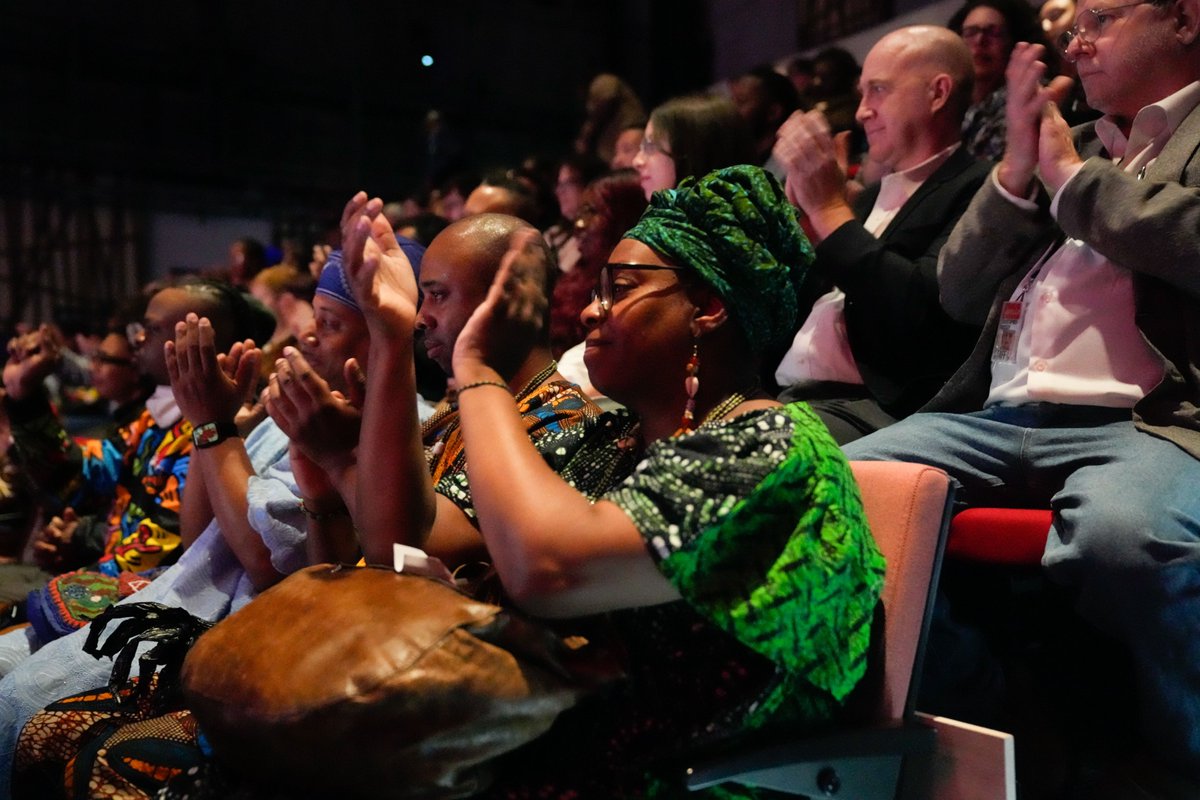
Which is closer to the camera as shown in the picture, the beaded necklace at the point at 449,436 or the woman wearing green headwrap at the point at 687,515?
the woman wearing green headwrap at the point at 687,515

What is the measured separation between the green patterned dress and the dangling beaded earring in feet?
0.55

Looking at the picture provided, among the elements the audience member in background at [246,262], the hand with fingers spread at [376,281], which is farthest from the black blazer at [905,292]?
the audience member in background at [246,262]

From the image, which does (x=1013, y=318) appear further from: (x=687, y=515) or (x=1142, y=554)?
(x=687, y=515)

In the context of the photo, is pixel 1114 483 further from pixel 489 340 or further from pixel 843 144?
pixel 843 144

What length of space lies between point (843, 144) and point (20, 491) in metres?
3.10

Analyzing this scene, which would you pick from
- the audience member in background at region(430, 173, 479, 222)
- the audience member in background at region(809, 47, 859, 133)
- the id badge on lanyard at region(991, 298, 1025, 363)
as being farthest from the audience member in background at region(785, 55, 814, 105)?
the id badge on lanyard at region(991, 298, 1025, 363)

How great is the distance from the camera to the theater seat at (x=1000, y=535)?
2.07 m

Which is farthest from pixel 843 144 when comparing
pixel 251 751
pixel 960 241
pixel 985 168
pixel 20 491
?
pixel 20 491

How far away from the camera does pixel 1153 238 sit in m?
2.01

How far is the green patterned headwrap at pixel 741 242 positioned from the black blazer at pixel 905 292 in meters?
0.88

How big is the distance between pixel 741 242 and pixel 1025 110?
0.91 metres

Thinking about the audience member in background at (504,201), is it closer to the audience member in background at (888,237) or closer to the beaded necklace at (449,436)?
the audience member in background at (888,237)

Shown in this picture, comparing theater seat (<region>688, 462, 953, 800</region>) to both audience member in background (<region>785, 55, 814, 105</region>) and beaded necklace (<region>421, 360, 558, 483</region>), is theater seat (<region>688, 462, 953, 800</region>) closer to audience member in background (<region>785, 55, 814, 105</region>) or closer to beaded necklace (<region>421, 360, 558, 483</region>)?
beaded necklace (<region>421, 360, 558, 483</region>)

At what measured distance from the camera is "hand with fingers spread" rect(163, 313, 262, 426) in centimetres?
241
